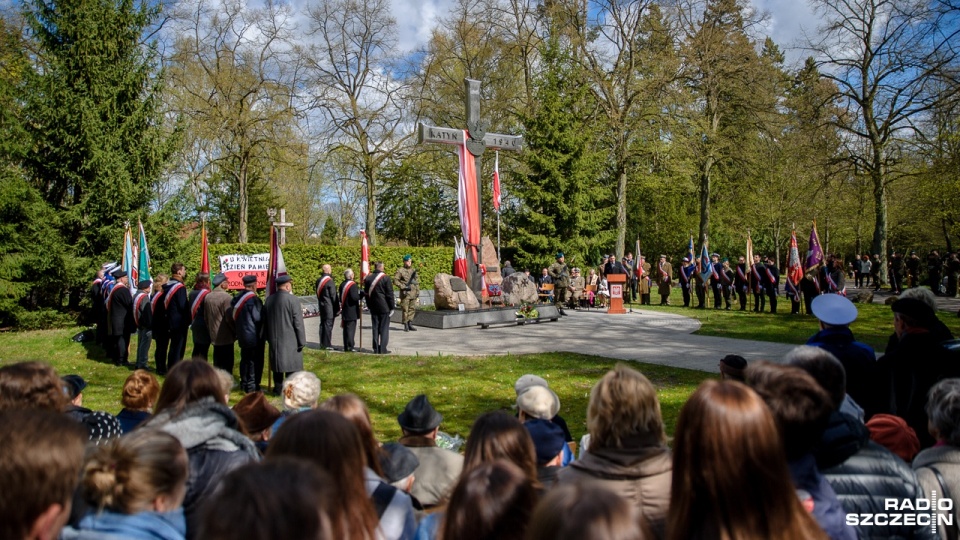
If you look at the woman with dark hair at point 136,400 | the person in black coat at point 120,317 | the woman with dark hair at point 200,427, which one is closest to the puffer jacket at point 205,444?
the woman with dark hair at point 200,427

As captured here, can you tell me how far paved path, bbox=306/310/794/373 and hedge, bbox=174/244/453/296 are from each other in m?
7.65

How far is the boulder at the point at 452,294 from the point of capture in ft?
59.5

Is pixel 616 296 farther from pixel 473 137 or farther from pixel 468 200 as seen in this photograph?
pixel 473 137

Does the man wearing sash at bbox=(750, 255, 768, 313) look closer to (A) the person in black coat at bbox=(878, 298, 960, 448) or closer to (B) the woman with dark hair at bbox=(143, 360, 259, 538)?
(A) the person in black coat at bbox=(878, 298, 960, 448)

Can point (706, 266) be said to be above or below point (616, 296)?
above

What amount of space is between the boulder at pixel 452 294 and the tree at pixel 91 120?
9729 millimetres

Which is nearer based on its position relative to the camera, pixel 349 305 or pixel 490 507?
pixel 490 507

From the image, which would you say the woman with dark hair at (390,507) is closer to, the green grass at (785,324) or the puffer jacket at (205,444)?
the puffer jacket at (205,444)

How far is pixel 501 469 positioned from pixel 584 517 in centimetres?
60

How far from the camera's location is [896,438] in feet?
11.2

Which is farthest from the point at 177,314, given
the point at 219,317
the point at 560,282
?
the point at 560,282

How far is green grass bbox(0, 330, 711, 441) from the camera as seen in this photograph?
8.41 metres

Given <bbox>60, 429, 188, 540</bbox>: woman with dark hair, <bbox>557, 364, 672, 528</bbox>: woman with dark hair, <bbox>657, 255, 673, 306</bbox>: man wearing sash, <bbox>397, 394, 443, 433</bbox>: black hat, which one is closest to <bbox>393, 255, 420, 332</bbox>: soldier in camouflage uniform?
<bbox>657, 255, 673, 306</bbox>: man wearing sash

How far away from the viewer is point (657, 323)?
1870cm
